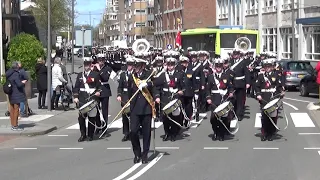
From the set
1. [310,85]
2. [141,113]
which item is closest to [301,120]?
[141,113]

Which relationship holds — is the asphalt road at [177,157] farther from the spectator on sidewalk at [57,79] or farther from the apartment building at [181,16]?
the apartment building at [181,16]

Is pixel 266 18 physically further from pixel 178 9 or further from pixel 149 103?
pixel 149 103

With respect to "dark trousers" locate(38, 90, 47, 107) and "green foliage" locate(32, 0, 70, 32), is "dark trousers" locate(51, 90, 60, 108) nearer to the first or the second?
"dark trousers" locate(38, 90, 47, 107)

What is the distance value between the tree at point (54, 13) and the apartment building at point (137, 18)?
47.7 m

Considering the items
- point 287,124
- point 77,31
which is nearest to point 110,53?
point 77,31

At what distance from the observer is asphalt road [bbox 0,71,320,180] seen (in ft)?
33.9

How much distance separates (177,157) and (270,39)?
42.7 meters

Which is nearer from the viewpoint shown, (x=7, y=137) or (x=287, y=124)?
(x=7, y=137)

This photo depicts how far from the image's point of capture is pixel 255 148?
13.2m

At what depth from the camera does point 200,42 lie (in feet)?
124

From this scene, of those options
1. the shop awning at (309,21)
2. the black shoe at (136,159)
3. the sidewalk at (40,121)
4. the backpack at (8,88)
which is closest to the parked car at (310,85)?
the sidewalk at (40,121)

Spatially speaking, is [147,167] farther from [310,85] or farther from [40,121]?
[310,85]

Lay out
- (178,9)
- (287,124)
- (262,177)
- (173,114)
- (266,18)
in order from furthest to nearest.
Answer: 1. (178,9)
2. (266,18)
3. (287,124)
4. (173,114)
5. (262,177)

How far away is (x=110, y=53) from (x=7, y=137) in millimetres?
40915
